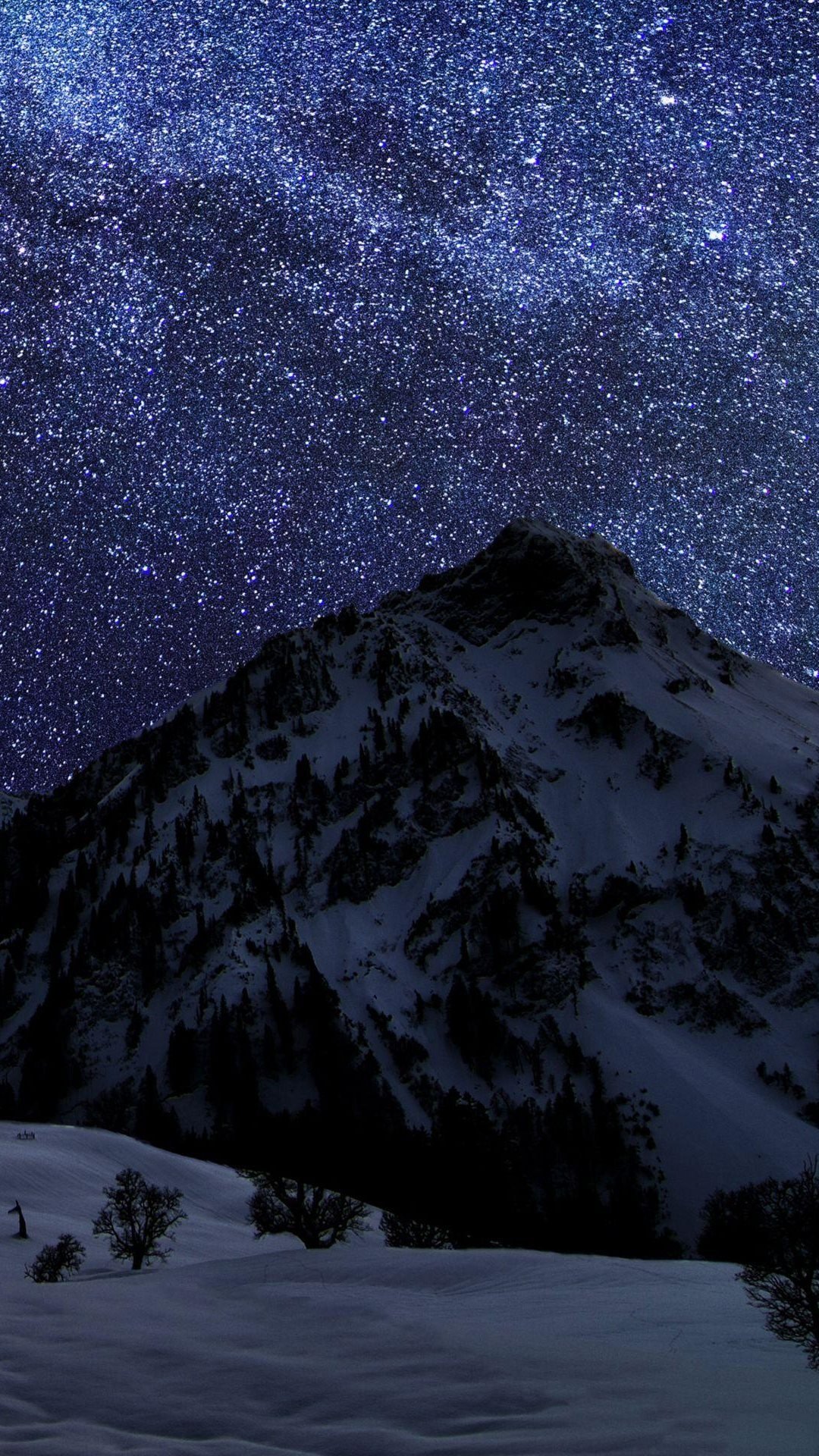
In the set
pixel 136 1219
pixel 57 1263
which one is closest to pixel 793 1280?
pixel 57 1263

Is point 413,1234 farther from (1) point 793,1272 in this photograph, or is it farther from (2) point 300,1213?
(1) point 793,1272

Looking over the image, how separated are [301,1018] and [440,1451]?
191 metres

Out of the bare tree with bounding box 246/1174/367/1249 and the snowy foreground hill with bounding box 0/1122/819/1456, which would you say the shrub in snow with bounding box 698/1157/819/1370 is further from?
the bare tree with bounding box 246/1174/367/1249

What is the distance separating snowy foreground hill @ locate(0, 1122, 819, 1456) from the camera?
12.0m

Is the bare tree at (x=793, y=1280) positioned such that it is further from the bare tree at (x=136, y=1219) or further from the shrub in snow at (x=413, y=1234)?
the bare tree at (x=136, y=1219)

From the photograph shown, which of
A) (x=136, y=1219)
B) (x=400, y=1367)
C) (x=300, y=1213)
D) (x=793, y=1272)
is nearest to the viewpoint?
(x=400, y=1367)

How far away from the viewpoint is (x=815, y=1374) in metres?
16.9

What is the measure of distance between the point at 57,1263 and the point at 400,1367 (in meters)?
31.7

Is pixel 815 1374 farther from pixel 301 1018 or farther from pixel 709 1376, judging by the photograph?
pixel 301 1018

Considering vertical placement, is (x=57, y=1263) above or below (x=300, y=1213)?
→ below

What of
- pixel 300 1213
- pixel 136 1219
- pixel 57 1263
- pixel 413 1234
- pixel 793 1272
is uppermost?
pixel 793 1272

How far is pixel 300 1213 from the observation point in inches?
1719

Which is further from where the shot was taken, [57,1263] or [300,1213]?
[300,1213]

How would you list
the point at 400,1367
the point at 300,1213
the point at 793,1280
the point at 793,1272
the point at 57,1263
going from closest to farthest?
the point at 400,1367, the point at 793,1280, the point at 793,1272, the point at 57,1263, the point at 300,1213
